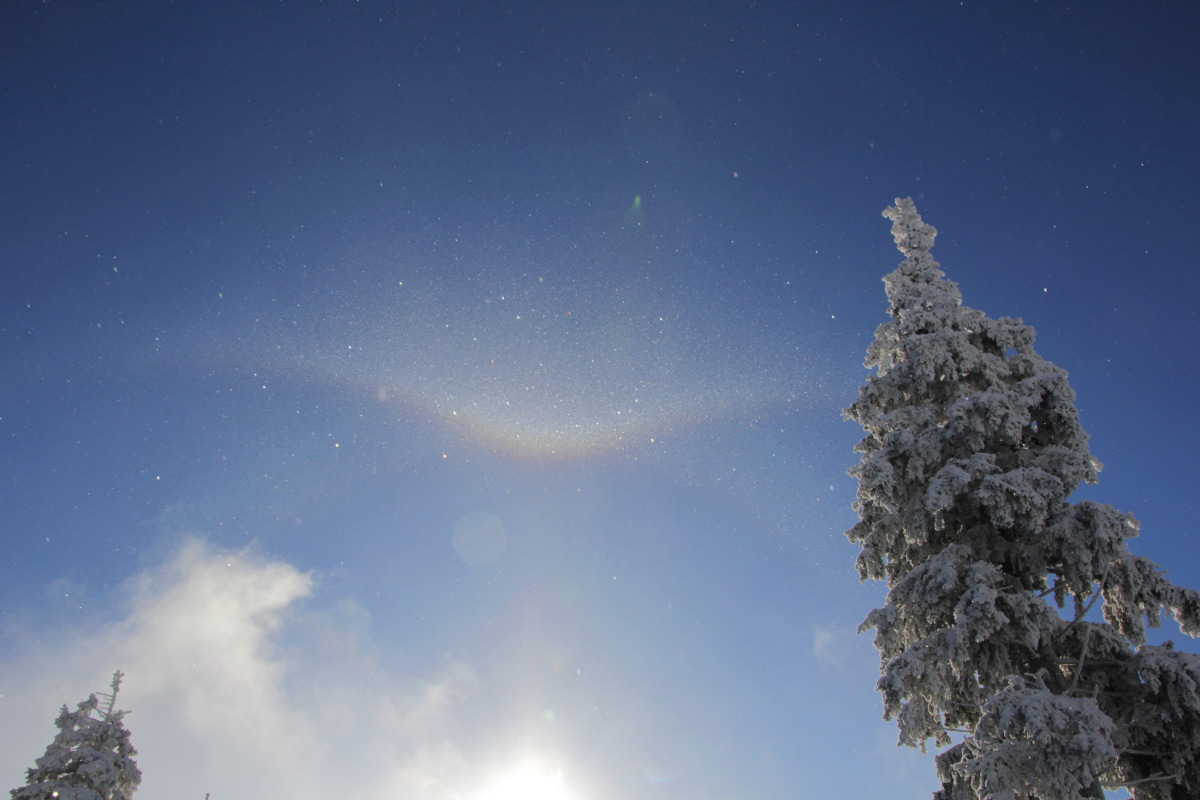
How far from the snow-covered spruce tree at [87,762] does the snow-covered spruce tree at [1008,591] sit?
21.9 meters

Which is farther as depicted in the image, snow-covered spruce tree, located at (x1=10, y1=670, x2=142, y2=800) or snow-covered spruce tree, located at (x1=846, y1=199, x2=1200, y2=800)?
snow-covered spruce tree, located at (x1=10, y1=670, x2=142, y2=800)

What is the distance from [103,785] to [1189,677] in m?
25.5

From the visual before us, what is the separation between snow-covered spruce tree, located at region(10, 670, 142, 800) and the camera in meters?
16.9

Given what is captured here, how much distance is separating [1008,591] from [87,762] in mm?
24413

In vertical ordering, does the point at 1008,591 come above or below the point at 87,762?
above

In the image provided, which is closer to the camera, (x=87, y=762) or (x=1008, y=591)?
(x=1008, y=591)

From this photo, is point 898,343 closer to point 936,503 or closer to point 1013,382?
point 1013,382

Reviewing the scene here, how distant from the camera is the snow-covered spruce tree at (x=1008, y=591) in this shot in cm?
747

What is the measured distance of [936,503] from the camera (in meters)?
8.81

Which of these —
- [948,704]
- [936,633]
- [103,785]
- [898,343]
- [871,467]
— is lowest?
[103,785]

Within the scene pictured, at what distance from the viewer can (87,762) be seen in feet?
58.0

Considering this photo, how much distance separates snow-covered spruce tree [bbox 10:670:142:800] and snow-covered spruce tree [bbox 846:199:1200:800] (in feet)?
71.9

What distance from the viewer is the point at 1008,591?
880 cm

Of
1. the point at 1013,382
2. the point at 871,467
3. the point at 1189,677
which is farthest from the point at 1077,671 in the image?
the point at 1013,382
